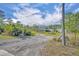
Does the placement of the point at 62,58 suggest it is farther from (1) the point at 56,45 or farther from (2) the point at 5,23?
(2) the point at 5,23

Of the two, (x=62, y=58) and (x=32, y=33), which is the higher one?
(x=32, y=33)

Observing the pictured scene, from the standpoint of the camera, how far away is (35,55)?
1.41 m

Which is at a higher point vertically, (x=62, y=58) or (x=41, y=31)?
(x=41, y=31)

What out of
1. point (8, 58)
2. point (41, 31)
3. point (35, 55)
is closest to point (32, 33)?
point (41, 31)

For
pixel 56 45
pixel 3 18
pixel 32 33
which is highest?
pixel 3 18

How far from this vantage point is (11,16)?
1.42m

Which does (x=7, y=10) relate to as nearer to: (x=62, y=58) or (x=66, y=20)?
(x=66, y=20)

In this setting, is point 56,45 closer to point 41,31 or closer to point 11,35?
point 41,31

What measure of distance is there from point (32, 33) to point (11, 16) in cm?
23

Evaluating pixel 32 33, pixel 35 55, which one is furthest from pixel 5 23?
pixel 35 55

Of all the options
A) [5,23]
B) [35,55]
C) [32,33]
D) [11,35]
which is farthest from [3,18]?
[35,55]

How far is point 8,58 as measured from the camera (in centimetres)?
140

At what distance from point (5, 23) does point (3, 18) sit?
0.15 feet

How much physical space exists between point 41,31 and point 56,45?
172mm
